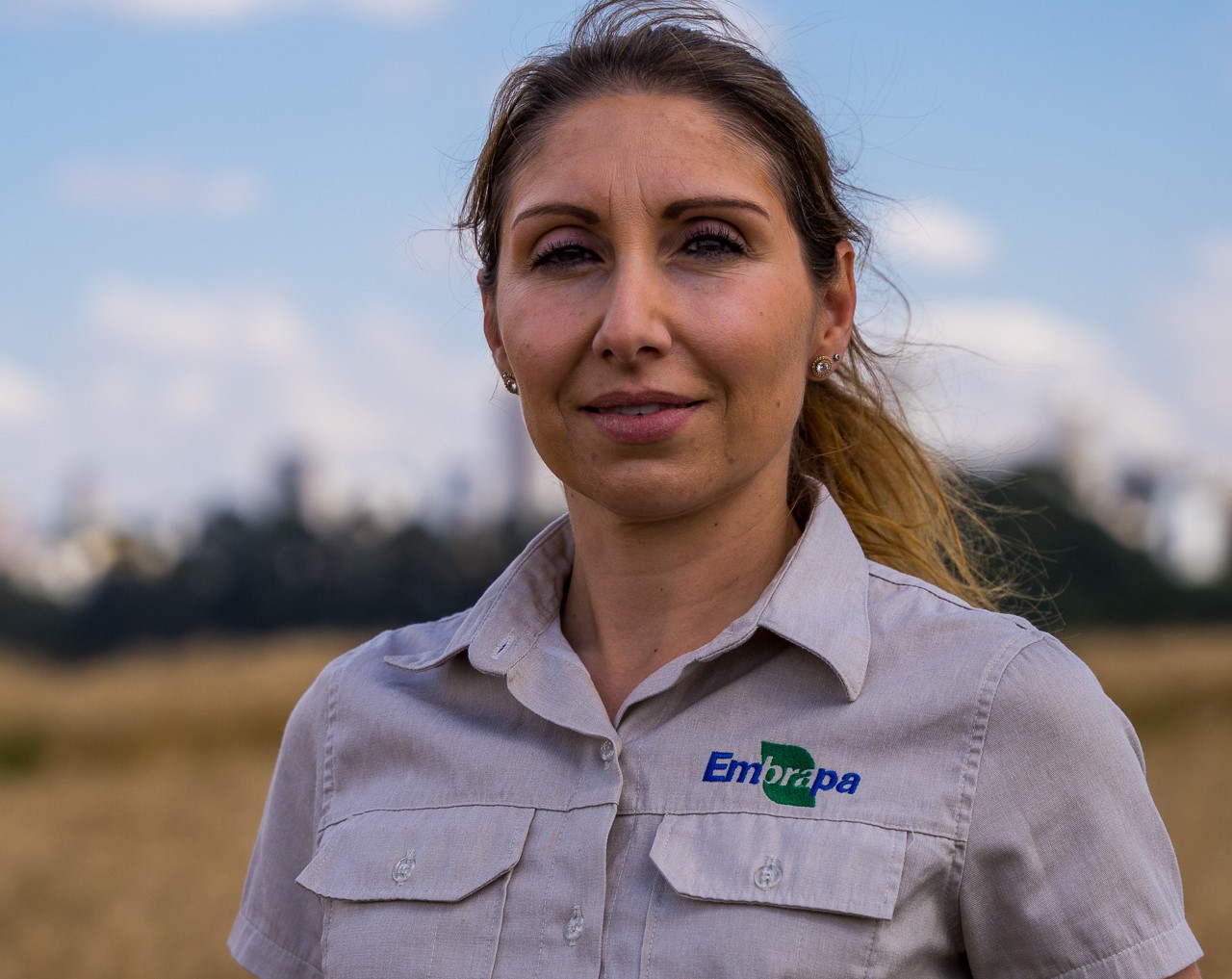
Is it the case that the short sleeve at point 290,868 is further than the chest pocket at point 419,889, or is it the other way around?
the short sleeve at point 290,868

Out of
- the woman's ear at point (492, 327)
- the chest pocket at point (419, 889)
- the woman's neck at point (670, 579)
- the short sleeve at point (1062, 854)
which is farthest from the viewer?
the woman's ear at point (492, 327)

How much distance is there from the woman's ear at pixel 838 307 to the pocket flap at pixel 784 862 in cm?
82

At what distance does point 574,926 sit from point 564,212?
1054 millimetres

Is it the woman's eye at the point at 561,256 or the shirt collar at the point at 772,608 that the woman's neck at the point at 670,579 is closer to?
the shirt collar at the point at 772,608

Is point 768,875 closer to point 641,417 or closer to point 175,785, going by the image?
point 641,417

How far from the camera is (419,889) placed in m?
2.32

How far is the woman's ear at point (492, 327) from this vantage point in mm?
2668

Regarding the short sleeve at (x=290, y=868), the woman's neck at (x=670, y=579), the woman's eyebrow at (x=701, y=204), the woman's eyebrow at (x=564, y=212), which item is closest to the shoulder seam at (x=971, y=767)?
the woman's neck at (x=670, y=579)

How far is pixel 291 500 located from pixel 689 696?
25395 millimetres

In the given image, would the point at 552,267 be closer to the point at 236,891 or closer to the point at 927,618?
the point at 927,618


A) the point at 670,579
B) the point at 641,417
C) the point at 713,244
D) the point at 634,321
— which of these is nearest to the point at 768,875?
the point at 670,579

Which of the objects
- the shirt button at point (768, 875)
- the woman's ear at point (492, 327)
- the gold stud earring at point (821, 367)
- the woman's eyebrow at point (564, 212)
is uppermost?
the woman's eyebrow at point (564, 212)

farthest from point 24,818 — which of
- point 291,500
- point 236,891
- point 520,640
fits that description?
point 291,500

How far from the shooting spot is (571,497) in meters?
2.55
